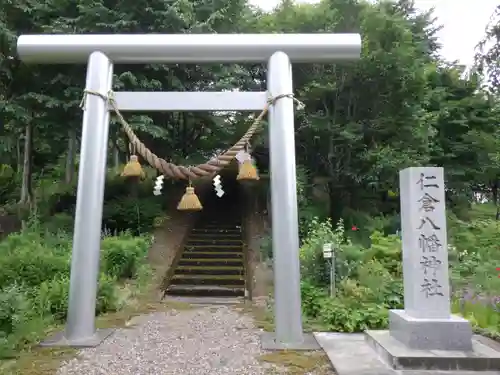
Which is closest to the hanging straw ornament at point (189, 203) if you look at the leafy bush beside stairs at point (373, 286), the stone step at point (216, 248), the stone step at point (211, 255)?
the leafy bush beside stairs at point (373, 286)

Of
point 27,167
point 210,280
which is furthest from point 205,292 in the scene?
point 27,167

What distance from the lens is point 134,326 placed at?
6266 mm

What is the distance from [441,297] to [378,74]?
848 centimetres

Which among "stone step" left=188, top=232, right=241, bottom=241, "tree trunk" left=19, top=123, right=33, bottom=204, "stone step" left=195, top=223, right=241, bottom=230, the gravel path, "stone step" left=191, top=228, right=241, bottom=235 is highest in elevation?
"tree trunk" left=19, top=123, right=33, bottom=204

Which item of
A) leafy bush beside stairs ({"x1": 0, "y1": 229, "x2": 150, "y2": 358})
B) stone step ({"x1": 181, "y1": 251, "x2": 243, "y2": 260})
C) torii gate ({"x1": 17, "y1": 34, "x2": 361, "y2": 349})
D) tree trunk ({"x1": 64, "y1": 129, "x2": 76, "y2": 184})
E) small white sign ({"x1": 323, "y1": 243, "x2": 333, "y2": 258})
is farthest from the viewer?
tree trunk ({"x1": 64, "y1": 129, "x2": 76, "y2": 184})

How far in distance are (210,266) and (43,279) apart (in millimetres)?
3719

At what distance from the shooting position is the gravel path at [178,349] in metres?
4.44

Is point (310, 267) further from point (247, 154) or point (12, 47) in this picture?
point (12, 47)

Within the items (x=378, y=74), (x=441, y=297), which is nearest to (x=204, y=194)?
(x=378, y=74)

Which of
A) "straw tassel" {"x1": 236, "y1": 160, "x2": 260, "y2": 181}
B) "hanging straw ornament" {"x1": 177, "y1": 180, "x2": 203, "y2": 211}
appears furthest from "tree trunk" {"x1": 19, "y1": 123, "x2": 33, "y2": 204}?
"straw tassel" {"x1": 236, "y1": 160, "x2": 260, "y2": 181}

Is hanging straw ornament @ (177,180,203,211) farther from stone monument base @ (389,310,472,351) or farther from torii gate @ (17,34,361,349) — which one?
stone monument base @ (389,310,472,351)

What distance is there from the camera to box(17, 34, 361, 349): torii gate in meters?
5.45

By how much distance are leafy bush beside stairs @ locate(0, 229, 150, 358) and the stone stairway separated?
917 mm

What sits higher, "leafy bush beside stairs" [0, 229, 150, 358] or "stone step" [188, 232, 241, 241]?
"stone step" [188, 232, 241, 241]
